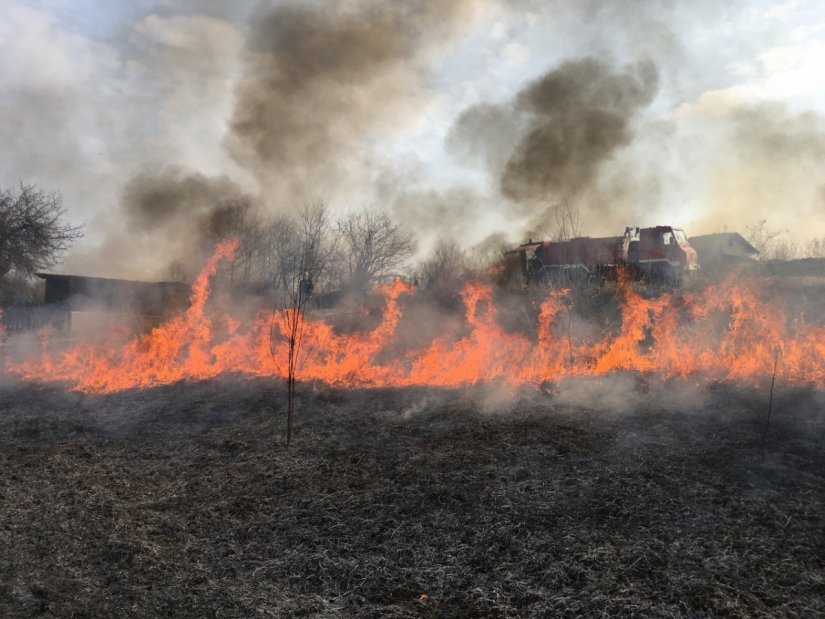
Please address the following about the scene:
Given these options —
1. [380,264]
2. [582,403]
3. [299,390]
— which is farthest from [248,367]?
[380,264]

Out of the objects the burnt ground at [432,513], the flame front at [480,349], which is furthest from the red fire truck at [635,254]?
the burnt ground at [432,513]

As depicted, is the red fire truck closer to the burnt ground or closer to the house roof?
the house roof

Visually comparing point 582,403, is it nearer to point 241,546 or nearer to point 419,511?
point 419,511

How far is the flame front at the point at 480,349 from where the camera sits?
36.2 ft

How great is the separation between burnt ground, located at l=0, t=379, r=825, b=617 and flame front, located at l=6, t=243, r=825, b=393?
1.94 m

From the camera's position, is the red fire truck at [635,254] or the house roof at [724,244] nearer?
the red fire truck at [635,254]

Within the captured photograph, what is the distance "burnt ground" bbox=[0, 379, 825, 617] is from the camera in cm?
433

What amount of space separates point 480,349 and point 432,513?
7.04 metres

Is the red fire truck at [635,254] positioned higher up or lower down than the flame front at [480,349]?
higher up

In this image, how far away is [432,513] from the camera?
5.82m

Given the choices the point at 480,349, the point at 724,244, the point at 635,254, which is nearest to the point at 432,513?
the point at 480,349

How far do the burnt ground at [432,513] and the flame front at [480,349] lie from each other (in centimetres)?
194

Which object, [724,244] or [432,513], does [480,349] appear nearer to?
[432,513]

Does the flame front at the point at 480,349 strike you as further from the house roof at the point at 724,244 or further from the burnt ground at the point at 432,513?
the house roof at the point at 724,244
